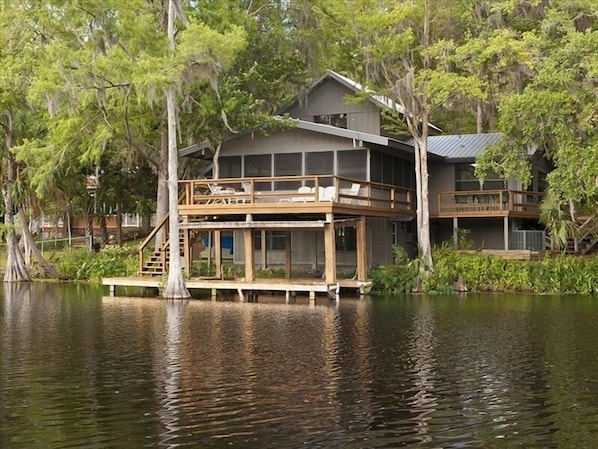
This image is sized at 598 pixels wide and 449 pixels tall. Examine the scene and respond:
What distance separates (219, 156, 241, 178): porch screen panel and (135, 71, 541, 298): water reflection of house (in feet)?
0.12

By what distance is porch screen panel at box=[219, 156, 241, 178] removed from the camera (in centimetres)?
2866

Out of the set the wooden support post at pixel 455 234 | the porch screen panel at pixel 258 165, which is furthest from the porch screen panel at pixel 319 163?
the wooden support post at pixel 455 234

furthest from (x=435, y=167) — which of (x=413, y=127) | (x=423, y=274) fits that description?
(x=423, y=274)

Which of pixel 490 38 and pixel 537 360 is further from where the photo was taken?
pixel 490 38

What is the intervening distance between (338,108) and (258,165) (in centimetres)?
390

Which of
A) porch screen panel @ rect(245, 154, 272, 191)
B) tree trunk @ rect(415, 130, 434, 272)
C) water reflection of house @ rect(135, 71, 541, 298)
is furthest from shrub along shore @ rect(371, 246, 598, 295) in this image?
porch screen panel @ rect(245, 154, 272, 191)

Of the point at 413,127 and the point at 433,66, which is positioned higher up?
the point at 433,66

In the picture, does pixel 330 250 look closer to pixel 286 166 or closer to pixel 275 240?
pixel 286 166

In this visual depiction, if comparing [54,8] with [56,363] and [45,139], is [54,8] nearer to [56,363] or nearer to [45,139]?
[45,139]

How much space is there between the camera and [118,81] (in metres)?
24.0

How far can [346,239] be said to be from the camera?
28.4 metres

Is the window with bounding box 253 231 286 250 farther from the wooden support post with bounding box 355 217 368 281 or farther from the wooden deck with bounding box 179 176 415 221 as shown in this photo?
the wooden support post with bounding box 355 217 368 281

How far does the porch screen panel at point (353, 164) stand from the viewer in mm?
26828

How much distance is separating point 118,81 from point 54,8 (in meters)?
4.21
